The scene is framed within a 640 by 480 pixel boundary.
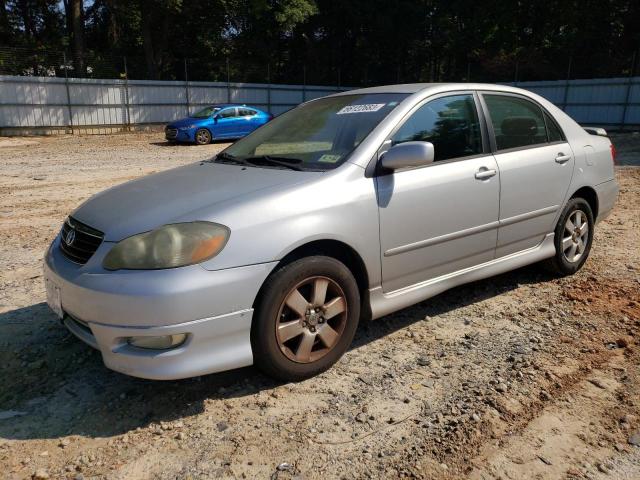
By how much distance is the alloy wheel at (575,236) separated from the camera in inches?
179

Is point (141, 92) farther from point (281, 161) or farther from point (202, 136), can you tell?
point (281, 161)

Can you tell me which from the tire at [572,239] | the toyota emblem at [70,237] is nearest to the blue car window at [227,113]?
the tire at [572,239]

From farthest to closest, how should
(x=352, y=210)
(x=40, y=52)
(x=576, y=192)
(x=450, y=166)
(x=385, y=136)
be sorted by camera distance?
(x=40, y=52) → (x=576, y=192) → (x=450, y=166) → (x=385, y=136) → (x=352, y=210)

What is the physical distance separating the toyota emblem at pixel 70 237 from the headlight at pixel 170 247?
45cm

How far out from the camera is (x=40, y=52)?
21641 millimetres

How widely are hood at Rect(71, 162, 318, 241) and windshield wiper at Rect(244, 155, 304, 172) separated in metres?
0.09

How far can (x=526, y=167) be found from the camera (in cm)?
403

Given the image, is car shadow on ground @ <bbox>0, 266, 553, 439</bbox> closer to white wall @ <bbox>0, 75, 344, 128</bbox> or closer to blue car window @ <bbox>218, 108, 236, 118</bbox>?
blue car window @ <bbox>218, 108, 236, 118</bbox>

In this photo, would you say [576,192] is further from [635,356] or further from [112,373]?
[112,373]

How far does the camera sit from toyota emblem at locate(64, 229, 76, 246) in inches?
117

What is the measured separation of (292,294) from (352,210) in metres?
0.59

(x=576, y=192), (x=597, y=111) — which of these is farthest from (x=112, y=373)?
(x=597, y=111)

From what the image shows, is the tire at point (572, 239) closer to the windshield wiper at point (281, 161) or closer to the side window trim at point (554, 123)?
the side window trim at point (554, 123)

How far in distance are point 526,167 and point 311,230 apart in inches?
81.3
